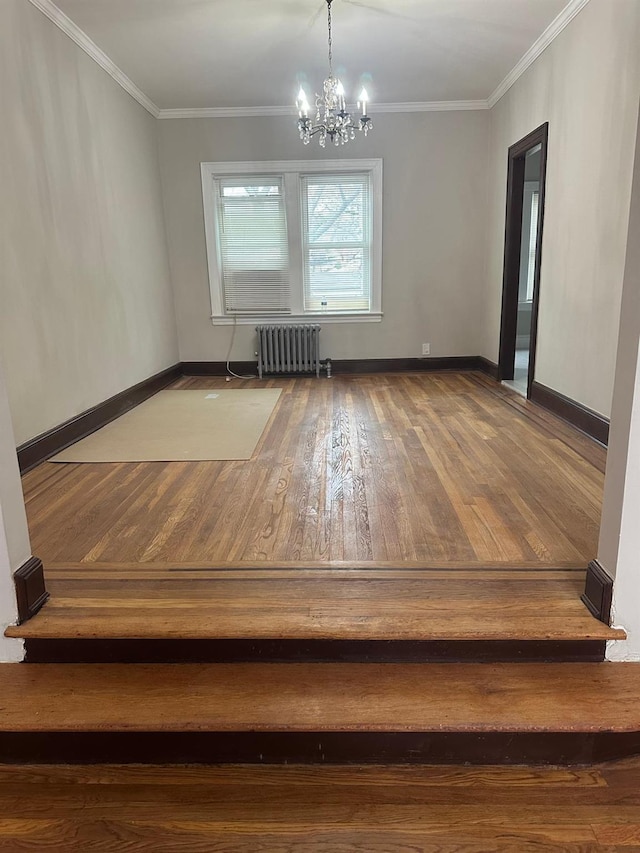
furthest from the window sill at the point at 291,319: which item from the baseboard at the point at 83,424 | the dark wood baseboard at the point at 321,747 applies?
the dark wood baseboard at the point at 321,747

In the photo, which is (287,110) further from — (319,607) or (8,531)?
(319,607)

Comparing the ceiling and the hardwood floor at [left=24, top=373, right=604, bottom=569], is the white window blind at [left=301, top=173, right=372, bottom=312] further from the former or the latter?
the hardwood floor at [left=24, top=373, right=604, bottom=569]

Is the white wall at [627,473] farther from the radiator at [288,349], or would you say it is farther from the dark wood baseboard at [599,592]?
the radiator at [288,349]

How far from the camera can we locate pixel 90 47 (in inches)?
158

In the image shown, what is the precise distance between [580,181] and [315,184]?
3057 millimetres

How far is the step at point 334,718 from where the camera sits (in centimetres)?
148

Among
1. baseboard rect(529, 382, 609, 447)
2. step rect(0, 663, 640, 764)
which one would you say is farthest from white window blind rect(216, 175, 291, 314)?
step rect(0, 663, 640, 764)

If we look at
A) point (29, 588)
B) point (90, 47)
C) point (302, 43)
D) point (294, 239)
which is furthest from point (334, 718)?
point (294, 239)

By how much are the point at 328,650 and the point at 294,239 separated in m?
5.12

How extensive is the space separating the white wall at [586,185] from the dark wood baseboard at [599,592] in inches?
74.6

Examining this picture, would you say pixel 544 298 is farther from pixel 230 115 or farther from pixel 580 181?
pixel 230 115

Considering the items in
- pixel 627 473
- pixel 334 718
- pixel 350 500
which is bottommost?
pixel 334 718

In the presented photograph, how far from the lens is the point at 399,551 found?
81.7 inches

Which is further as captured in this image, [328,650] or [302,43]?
[302,43]
